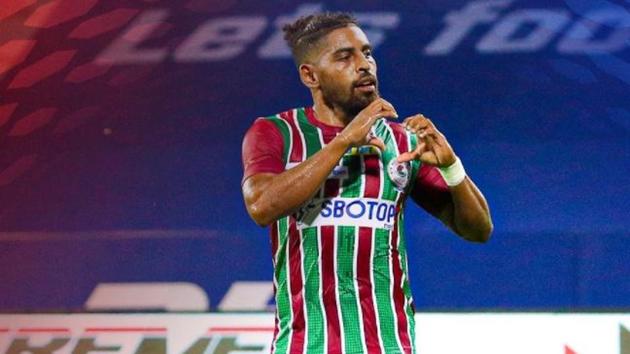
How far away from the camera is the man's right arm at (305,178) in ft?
7.57

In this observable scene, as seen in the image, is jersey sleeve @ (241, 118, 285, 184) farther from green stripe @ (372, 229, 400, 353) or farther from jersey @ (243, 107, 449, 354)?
green stripe @ (372, 229, 400, 353)

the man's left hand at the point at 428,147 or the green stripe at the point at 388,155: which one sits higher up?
the man's left hand at the point at 428,147

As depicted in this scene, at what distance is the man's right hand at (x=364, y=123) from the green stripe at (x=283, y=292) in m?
0.28

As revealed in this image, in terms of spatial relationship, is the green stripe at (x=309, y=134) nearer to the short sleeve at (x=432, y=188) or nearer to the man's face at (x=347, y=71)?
the man's face at (x=347, y=71)

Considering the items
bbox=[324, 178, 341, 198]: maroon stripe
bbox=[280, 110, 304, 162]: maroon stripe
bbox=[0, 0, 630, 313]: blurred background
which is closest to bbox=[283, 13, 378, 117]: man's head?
bbox=[280, 110, 304, 162]: maroon stripe

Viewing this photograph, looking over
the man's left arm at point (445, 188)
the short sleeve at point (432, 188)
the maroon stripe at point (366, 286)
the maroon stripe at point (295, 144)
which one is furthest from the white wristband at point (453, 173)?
the maroon stripe at point (295, 144)

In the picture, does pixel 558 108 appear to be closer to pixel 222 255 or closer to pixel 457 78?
pixel 457 78

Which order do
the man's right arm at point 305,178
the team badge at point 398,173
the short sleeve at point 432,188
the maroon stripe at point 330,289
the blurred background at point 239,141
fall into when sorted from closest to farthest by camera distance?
the man's right arm at point 305,178, the maroon stripe at point 330,289, the team badge at point 398,173, the short sleeve at point 432,188, the blurred background at point 239,141

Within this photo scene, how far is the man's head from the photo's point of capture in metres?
2.56

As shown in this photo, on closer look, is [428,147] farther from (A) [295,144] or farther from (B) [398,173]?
(A) [295,144]

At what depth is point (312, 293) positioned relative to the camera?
2.44 meters

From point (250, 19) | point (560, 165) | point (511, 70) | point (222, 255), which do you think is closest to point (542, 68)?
point (511, 70)

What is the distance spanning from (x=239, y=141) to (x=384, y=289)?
1755mm

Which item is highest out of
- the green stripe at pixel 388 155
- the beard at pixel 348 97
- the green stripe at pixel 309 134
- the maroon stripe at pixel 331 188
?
the beard at pixel 348 97
